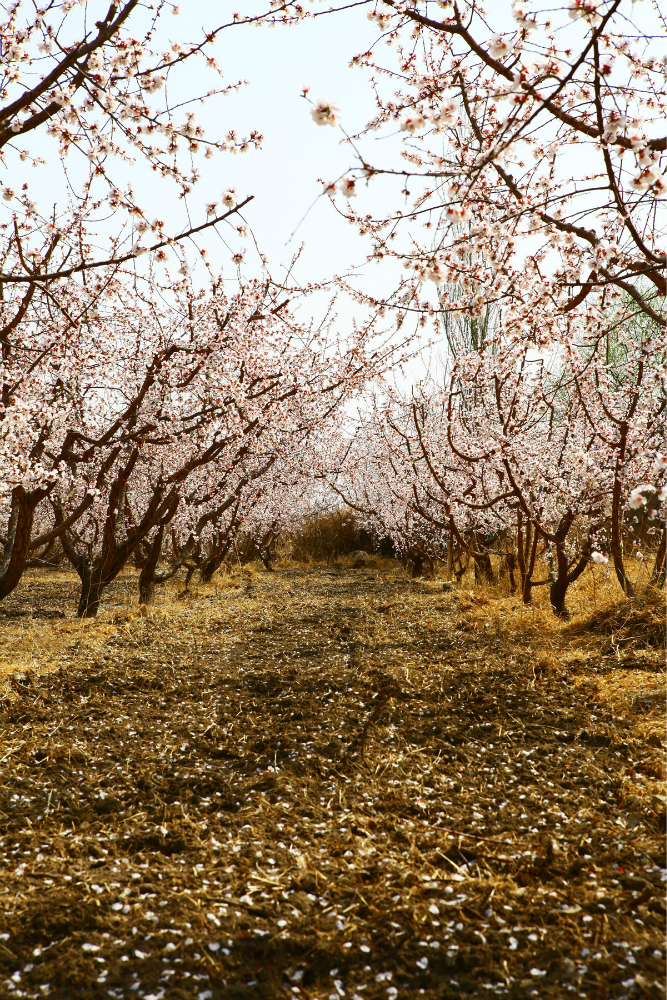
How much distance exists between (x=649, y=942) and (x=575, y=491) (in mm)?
6569

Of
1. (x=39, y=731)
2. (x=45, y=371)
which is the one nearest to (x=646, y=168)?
(x=39, y=731)

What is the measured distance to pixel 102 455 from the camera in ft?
34.8

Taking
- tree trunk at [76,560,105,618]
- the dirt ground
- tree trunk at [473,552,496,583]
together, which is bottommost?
the dirt ground

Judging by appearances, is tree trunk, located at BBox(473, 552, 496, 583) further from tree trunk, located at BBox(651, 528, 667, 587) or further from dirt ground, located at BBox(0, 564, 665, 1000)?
dirt ground, located at BBox(0, 564, 665, 1000)

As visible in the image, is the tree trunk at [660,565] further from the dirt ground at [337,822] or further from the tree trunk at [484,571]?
the tree trunk at [484,571]

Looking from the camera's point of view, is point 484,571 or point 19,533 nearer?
point 19,533

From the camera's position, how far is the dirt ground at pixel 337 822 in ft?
7.78

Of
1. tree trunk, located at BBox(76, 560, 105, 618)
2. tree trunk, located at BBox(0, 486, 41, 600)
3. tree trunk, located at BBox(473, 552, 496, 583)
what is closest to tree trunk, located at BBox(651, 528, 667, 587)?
tree trunk, located at BBox(473, 552, 496, 583)

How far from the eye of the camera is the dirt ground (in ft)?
7.78

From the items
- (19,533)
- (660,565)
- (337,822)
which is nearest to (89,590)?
(19,533)

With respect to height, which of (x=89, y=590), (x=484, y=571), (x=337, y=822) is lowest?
(x=337, y=822)

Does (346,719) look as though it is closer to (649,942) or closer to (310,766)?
(310,766)

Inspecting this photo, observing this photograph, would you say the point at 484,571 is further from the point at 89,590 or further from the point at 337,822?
the point at 337,822

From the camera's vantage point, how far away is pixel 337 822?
3.42 metres
